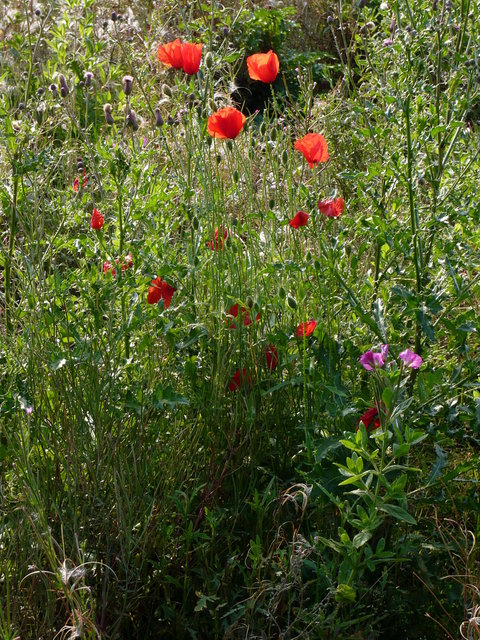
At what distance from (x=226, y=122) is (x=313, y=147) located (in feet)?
0.82

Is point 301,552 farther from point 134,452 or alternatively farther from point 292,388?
point 292,388

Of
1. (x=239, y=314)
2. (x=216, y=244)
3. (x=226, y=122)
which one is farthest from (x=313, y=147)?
(x=239, y=314)

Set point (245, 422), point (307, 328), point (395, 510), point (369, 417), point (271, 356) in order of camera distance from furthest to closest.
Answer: point (271, 356) < point (245, 422) < point (307, 328) < point (369, 417) < point (395, 510)

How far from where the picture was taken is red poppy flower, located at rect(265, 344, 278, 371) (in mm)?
2286

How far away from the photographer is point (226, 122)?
2.41 metres

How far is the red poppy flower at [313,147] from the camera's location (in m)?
2.43

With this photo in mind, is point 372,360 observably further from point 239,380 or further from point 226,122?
point 226,122

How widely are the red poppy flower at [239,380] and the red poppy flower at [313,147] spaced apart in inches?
24.7

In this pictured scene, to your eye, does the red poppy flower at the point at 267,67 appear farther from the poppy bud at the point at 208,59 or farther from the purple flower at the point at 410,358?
the purple flower at the point at 410,358

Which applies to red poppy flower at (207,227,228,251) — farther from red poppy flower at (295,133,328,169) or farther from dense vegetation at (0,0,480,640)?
red poppy flower at (295,133,328,169)

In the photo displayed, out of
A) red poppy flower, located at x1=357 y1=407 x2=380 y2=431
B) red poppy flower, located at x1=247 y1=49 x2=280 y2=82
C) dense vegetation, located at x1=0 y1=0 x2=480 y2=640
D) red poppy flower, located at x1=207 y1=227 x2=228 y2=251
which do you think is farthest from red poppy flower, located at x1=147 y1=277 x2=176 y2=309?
red poppy flower, located at x1=247 y1=49 x2=280 y2=82

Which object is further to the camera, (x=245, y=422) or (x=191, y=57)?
(x=191, y=57)

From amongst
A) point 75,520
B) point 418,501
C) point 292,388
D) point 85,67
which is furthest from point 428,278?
point 85,67

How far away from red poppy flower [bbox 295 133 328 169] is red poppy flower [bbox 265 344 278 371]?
54cm
